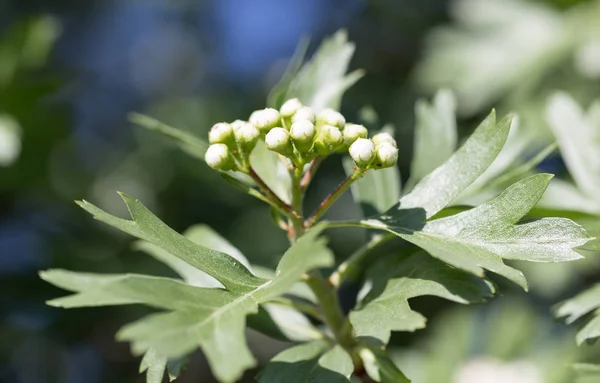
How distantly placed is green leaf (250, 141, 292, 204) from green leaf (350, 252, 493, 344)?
0.26m

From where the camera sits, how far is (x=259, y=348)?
126 inches

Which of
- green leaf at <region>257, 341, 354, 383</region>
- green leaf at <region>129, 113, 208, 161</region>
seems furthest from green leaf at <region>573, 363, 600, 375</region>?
green leaf at <region>129, 113, 208, 161</region>

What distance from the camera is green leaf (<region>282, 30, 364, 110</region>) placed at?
4.49ft

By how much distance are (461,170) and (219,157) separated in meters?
0.38

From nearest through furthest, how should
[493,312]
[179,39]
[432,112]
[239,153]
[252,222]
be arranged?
1. [239,153]
2. [432,112]
3. [493,312]
4. [252,222]
5. [179,39]

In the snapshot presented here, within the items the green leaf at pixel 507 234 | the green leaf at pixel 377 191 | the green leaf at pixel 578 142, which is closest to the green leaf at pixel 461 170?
the green leaf at pixel 507 234

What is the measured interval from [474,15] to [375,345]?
2241mm

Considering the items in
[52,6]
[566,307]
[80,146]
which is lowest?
[566,307]

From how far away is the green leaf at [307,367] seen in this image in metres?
1.02

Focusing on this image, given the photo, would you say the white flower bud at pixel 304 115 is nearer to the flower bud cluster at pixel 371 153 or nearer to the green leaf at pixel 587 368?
the flower bud cluster at pixel 371 153

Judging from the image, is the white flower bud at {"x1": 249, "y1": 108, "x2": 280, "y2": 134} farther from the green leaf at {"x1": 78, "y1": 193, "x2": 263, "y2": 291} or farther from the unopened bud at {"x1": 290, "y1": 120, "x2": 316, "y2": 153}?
the green leaf at {"x1": 78, "y1": 193, "x2": 263, "y2": 291}

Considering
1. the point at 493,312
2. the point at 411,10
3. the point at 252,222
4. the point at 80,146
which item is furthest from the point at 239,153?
the point at 411,10

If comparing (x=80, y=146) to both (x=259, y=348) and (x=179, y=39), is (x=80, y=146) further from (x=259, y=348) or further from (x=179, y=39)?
(x=179, y=39)

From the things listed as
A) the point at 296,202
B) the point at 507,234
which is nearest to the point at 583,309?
the point at 507,234
